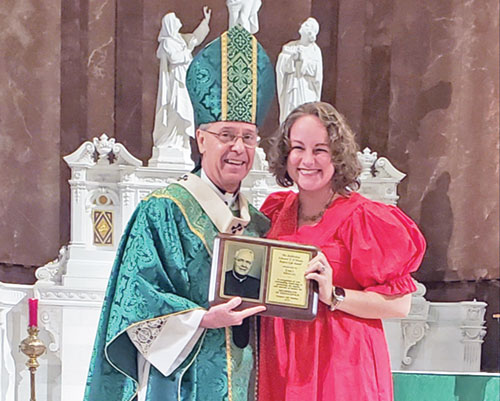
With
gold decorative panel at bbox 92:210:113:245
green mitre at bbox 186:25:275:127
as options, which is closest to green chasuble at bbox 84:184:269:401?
green mitre at bbox 186:25:275:127

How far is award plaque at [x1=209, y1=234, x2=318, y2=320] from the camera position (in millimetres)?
2600

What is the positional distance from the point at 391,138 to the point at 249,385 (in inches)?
184

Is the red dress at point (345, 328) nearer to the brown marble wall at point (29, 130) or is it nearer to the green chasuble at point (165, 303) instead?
the green chasuble at point (165, 303)

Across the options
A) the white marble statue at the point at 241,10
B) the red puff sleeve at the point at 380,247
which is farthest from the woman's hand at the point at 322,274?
the white marble statue at the point at 241,10

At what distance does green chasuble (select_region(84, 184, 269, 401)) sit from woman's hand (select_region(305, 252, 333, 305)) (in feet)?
0.96

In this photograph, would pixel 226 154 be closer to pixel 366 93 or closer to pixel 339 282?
pixel 339 282

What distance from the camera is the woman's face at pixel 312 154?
280 cm

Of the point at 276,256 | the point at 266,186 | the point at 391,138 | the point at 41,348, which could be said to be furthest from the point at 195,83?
the point at 391,138

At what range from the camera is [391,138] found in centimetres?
727

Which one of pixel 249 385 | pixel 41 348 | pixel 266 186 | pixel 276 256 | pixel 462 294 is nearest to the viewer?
pixel 276 256

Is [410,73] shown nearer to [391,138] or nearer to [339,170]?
[391,138]

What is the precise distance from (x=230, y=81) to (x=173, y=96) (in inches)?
132

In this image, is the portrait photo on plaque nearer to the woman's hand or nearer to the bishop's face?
the woman's hand

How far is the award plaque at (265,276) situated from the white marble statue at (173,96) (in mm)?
3592
